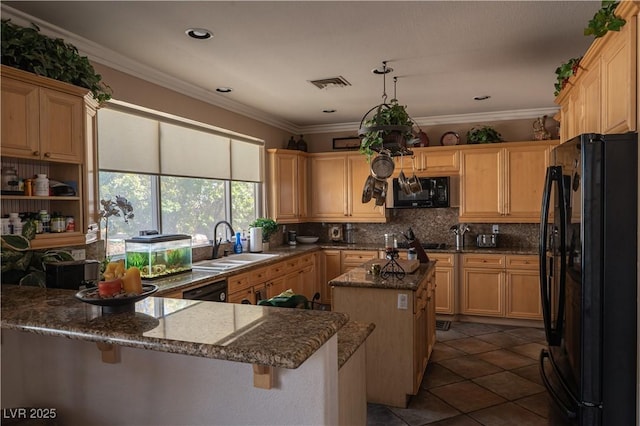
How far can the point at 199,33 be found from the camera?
2.84 m

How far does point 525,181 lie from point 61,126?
4825 millimetres

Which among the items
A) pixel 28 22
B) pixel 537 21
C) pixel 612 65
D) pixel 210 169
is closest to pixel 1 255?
pixel 28 22

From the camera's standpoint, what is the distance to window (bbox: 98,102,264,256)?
3465 mm

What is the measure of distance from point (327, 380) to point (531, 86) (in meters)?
4.09

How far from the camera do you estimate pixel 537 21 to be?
2727 millimetres

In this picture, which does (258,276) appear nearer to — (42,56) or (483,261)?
(42,56)

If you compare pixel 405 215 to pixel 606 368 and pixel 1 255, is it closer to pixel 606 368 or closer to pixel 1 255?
pixel 606 368

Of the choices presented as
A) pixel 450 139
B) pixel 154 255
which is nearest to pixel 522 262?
pixel 450 139

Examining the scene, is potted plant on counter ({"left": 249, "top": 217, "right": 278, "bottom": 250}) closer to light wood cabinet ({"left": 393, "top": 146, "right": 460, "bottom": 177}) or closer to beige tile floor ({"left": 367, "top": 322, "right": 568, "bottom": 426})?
light wood cabinet ({"left": 393, "top": 146, "right": 460, "bottom": 177})

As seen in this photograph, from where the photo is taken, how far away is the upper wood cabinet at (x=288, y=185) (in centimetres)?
566

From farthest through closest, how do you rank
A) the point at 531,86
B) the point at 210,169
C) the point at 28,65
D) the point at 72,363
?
the point at 210,169 < the point at 531,86 < the point at 28,65 < the point at 72,363

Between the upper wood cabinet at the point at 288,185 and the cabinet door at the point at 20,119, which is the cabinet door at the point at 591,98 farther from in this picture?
the upper wood cabinet at the point at 288,185

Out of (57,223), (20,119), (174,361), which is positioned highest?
(20,119)

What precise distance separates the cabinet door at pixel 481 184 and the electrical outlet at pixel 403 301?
278 centimetres
